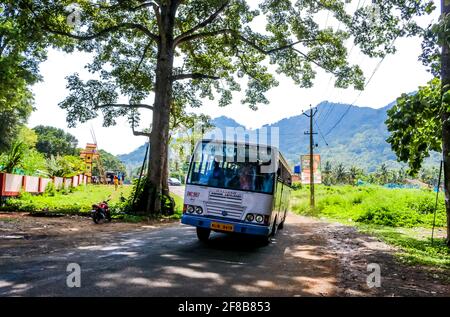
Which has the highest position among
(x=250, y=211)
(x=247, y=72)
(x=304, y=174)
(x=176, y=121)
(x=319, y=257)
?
(x=247, y=72)

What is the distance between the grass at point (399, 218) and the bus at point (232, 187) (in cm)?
369

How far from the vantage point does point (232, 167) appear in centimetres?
969

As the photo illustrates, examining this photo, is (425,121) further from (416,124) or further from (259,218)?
(259,218)

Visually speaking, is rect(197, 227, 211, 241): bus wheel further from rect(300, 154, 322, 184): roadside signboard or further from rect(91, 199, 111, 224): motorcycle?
rect(300, 154, 322, 184): roadside signboard

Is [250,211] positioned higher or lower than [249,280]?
higher

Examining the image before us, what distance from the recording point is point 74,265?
22.0 ft

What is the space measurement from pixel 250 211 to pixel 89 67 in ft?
48.5

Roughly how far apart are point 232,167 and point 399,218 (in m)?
16.4

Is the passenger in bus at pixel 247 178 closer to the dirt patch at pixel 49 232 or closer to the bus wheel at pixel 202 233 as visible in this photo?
the bus wheel at pixel 202 233

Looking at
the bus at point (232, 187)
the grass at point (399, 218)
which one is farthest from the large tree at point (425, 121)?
the bus at point (232, 187)

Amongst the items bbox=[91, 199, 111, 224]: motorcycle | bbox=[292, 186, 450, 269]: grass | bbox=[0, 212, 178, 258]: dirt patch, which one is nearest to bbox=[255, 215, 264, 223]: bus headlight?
bbox=[292, 186, 450, 269]: grass

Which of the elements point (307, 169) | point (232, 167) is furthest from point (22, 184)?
point (307, 169)

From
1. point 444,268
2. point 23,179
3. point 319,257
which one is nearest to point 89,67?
point 23,179

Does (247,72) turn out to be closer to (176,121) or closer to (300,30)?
(300,30)
